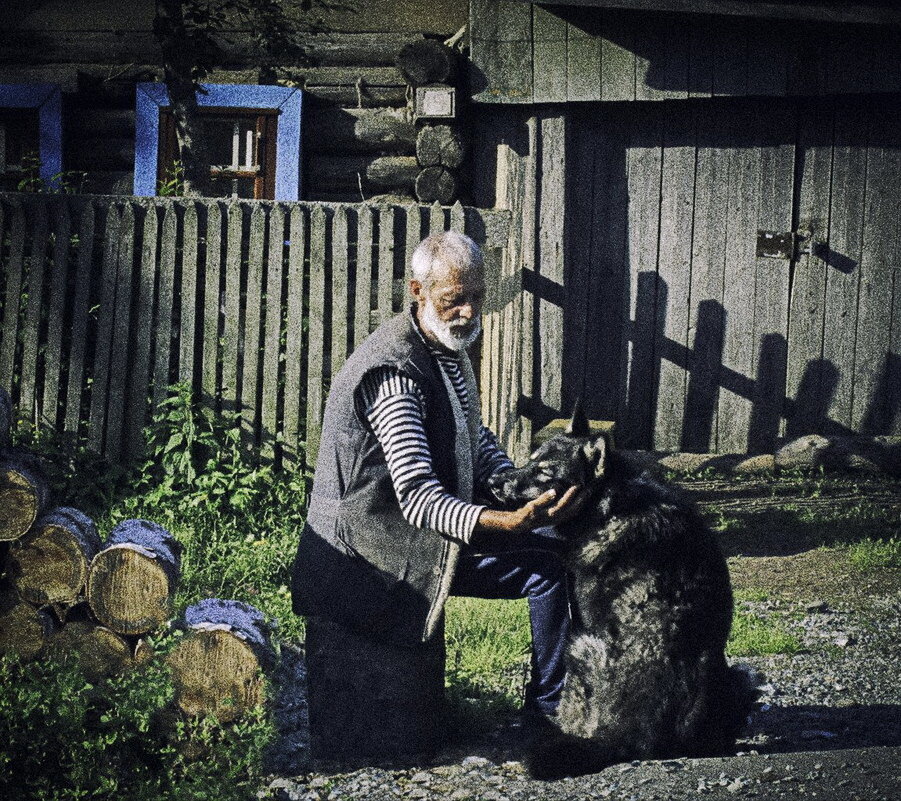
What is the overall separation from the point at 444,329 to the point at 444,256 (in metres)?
0.26

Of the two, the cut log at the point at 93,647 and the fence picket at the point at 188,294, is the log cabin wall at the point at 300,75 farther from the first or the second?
the cut log at the point at 93,647

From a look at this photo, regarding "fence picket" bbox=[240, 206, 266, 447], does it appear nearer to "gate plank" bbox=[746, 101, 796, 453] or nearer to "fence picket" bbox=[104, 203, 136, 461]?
"fence picket" bbox=[104, 203, 136, 461]

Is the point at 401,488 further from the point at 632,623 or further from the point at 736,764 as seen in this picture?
the point at 736,764

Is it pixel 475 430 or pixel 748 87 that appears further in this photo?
pixel 748 87

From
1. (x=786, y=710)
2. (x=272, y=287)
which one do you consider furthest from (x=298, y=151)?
(x=786, y=710)

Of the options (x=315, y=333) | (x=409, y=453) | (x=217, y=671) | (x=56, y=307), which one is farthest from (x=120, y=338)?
(x=409, y=453)

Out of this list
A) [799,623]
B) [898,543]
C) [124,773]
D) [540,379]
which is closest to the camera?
[124,773]

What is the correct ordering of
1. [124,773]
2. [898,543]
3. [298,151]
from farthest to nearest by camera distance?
[298,151], [898,543], [124,773]

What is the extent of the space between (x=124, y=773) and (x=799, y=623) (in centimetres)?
352

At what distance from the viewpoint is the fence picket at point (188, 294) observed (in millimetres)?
7098

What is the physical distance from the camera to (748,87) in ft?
28.5

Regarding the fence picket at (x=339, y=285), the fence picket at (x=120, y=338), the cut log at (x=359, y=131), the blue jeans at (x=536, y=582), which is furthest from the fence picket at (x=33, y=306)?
the blue jeans at (x=536, y=582)

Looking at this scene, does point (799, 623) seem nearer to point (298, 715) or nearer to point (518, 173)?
point (298, 715)

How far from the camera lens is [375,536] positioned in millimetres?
3967
